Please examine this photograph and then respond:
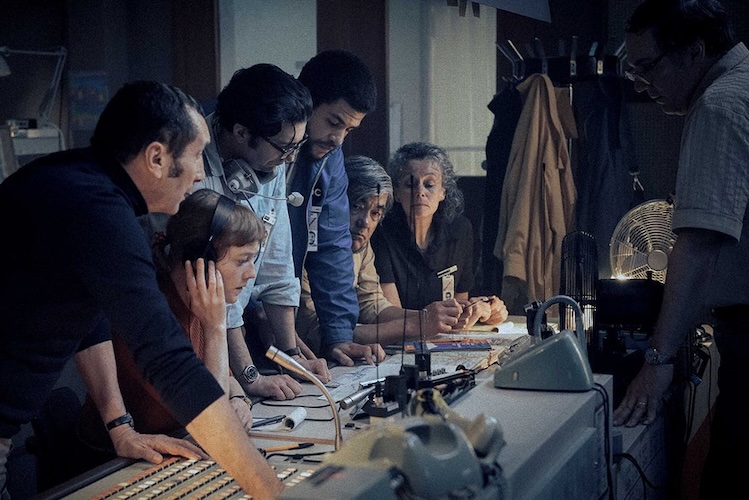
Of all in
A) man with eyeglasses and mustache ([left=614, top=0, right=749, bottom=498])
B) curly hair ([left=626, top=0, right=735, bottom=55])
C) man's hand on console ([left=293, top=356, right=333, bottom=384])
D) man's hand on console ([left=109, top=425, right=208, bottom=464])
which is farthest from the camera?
man's hand on console ([left=293, top=356, right=333, bottom=384])

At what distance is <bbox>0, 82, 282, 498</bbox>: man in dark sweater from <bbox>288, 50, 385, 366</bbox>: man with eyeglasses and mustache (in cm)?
111

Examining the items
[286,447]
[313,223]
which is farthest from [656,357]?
[313,223]

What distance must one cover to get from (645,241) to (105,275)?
1636 mm

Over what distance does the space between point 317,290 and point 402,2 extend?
2.38m

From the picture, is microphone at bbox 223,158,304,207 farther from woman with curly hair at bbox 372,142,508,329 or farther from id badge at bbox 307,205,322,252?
woman with curly hair at bbox 372,142,508,329

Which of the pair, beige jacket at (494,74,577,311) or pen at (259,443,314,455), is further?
beige jacket at (494,74,577,311)

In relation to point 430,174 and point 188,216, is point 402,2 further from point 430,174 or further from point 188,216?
point 188,216

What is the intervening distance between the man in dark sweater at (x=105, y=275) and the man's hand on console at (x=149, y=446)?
241 millimetres

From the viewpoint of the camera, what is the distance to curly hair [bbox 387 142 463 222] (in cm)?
350

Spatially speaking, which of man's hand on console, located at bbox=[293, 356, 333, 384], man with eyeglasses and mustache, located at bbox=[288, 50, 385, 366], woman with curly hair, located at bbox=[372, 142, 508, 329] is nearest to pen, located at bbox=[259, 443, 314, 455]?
man's hand on console, located at bbox=[293, 356, 333, 384]

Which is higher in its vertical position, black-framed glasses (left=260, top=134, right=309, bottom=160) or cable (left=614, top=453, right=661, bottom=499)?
black-framed glasses (left=260, top=134, right=309, bottom=160)

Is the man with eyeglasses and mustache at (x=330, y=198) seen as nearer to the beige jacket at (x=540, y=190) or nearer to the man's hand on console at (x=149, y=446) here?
the man's hand on console at (x=149, y=446)

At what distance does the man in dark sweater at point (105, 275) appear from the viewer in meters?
1.45

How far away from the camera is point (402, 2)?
4.84 metres
